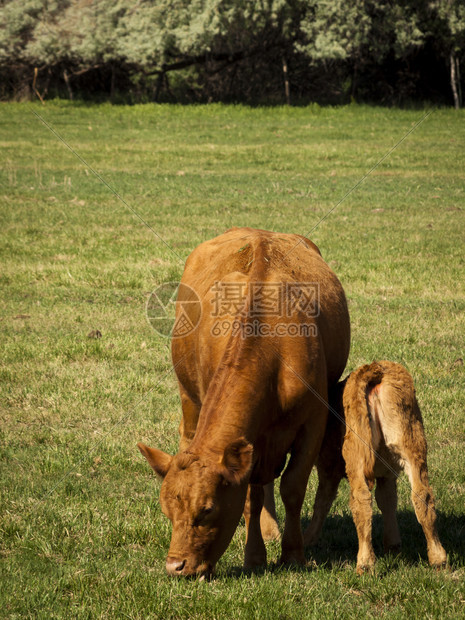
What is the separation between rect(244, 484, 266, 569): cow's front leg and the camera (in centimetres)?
463

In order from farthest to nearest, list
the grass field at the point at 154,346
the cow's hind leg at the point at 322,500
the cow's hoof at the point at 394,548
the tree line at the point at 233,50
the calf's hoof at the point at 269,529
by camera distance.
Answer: the tree line at the point at 233,50 → the calf's hoof at the point at 269,529 → the cow's hind leg at the point at 322,500 → the cow's hoof at the point at 394,548 → the grass field at the point at 154,346

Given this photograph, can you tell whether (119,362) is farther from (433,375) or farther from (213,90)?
(213,90)

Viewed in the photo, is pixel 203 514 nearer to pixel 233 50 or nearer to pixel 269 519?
pixel 269 519

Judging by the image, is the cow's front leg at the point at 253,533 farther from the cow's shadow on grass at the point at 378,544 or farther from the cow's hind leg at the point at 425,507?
the cow's hind leg at the point at 425,507

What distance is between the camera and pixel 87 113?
3450 cm

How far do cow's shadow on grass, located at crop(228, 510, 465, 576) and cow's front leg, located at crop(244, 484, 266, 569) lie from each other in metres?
0.06

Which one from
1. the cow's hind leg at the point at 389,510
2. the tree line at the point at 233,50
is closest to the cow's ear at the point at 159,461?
the cow's hind leg at the point at 389,510

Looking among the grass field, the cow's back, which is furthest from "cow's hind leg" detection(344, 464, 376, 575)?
the cow's back

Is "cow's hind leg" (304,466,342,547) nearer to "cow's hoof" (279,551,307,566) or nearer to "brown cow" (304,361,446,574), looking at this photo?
"brown cow" (304,361,446,574)

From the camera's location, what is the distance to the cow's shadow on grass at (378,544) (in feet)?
15.3

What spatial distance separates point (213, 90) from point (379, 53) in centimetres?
853

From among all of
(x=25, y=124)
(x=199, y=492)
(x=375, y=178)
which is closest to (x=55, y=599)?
(x=199, y=492)

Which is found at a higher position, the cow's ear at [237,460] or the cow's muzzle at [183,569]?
the cow's ear at [237,460]

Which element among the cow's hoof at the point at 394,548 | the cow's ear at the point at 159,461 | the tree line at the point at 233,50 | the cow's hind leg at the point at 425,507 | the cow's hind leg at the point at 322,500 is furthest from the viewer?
the tree line at the point at 233,50
